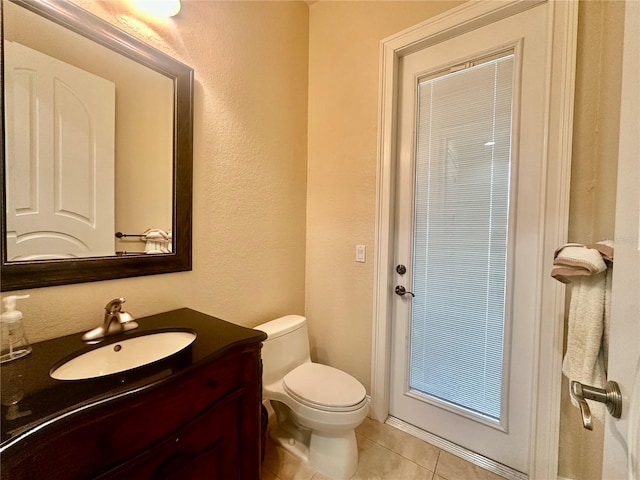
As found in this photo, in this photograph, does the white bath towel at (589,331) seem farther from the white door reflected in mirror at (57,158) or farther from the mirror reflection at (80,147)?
the white door reflected in mirror at (57,158)

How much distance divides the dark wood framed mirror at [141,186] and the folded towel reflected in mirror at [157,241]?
18 millimetres

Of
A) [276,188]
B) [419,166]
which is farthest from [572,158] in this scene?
[276,188]

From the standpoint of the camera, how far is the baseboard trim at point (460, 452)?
136 centimetres

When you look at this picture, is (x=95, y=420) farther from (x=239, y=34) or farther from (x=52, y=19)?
(x=239, y=34)

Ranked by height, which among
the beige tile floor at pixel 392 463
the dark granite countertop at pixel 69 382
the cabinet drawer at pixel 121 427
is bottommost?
the beige tile floor at pixel 392 463

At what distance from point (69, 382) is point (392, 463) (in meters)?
1.49

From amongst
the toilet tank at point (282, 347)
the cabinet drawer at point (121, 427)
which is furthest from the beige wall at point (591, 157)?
the cabinet drawer at point (121, 427)

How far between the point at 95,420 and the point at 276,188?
136cm

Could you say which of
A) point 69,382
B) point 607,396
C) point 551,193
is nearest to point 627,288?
point 607,396

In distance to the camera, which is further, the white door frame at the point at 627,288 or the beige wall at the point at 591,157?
the beige wall at the point at 591,157

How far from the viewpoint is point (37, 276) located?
88cm

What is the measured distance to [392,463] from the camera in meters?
1.42

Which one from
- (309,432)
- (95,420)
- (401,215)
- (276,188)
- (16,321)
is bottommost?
(309,432)

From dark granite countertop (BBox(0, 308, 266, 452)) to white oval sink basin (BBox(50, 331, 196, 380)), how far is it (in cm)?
2
